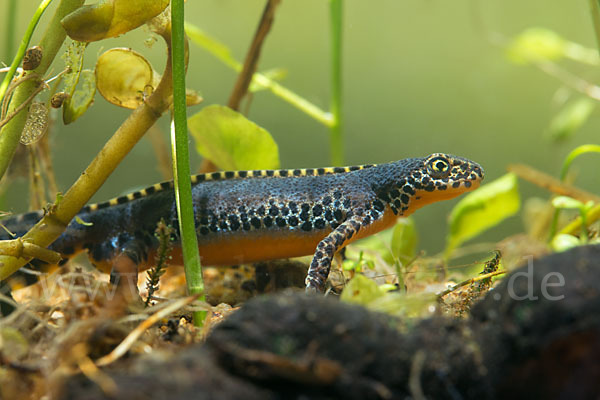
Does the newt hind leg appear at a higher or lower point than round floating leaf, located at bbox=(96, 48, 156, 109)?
lower

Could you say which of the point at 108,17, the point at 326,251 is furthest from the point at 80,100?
the point at 326,251

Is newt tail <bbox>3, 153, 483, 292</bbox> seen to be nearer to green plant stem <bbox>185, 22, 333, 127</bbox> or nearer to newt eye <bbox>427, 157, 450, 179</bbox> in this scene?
newt eye <bbox>427, 157, 450, 179</bbox>

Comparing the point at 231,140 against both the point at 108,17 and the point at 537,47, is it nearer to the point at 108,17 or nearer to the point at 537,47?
the point at 108,17

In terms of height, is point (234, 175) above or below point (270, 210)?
above

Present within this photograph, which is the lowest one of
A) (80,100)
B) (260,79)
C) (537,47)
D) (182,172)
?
(182,172)

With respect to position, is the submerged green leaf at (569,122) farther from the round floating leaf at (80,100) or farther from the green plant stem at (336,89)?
the round floating leaf at (80,100)

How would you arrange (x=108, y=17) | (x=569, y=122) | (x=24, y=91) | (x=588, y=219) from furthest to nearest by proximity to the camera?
(x=569, y=122) → (x=588, y=219) → (x=24, y=91) → (x=108, y=17)

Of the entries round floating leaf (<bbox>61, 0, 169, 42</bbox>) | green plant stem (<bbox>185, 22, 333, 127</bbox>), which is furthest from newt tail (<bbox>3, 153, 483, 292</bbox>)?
round floating leaf (<bbox>61, 0, 169, 42</bbox>)

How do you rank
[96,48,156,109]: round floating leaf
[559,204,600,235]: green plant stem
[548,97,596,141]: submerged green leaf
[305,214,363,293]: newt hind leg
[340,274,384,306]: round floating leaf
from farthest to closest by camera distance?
[548,97,596,141]: submerged green leaf → [559,204,600,235]: green plant stem → [305,214,363,293]: newt hind leg → [96,48,156,109]: round floating leaf → [340,274,384,306]: round floating leaf
